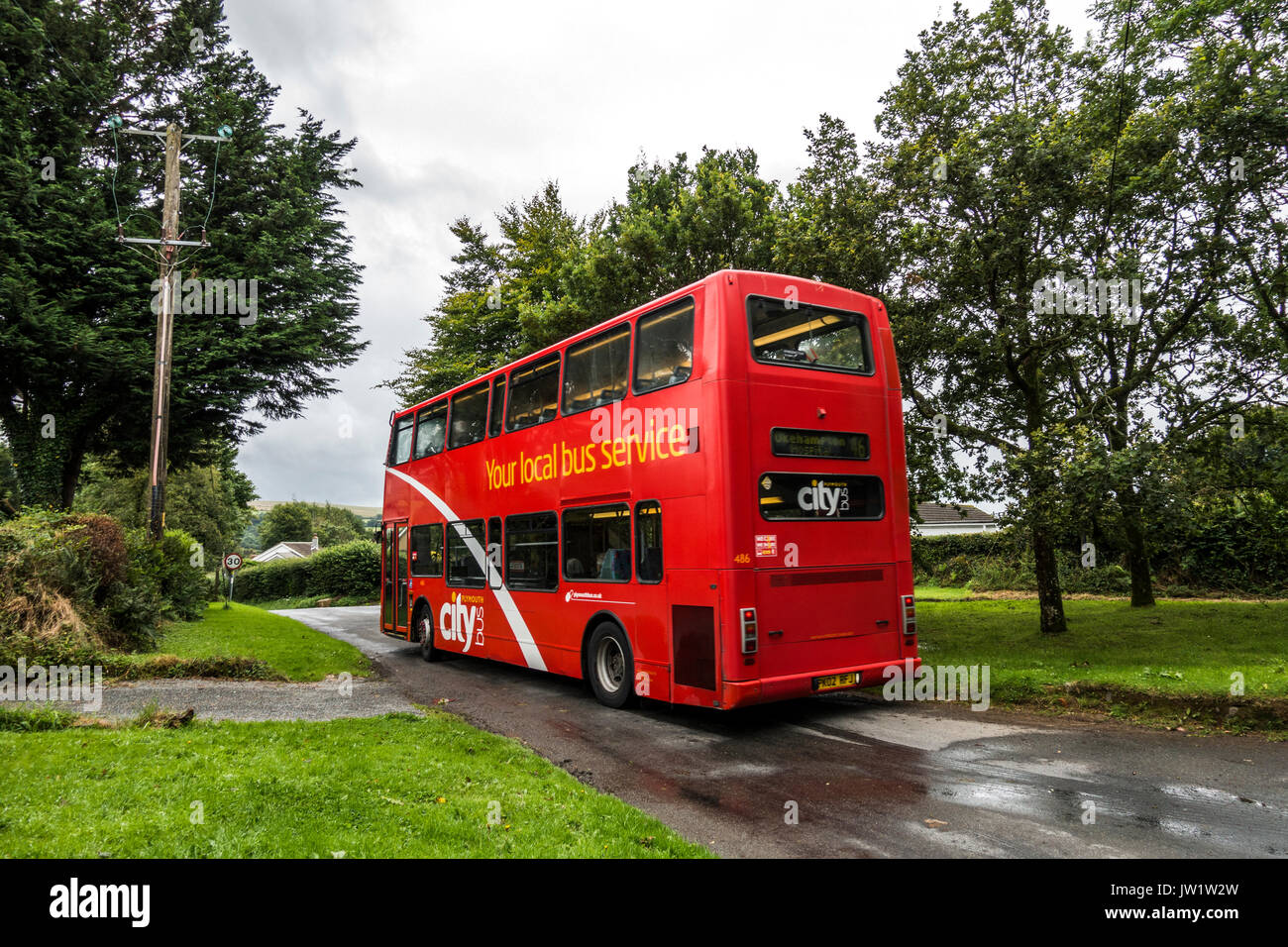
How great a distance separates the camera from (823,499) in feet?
26.3

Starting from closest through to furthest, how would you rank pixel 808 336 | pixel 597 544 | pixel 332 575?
pixel 808 336
pixel 597 544
pixel 332 575

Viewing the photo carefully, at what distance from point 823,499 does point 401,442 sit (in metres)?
10.8

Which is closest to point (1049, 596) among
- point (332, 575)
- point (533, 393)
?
point (533, 393)

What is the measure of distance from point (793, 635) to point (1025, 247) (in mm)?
7774

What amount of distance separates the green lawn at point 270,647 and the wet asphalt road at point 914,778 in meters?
3.96

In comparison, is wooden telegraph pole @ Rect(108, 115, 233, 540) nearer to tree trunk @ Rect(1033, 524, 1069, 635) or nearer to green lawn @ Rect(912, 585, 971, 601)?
tree trunk @ Rect(1033, 524, 1069, 635)

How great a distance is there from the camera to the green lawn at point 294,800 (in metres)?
3.99

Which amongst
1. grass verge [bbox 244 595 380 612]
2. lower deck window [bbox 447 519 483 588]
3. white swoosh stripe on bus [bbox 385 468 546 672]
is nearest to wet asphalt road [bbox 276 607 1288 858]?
white swoosh stripe on bus [bbox 385 468 546 672]

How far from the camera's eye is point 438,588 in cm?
1406

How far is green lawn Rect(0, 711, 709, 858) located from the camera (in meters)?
3.99

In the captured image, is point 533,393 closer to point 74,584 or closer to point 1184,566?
point 74,584

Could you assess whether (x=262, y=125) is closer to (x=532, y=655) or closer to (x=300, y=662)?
(x=300, y=662)

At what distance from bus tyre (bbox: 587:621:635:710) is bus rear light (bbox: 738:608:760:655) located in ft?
7.66
